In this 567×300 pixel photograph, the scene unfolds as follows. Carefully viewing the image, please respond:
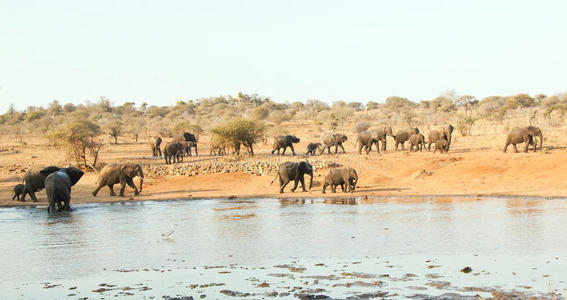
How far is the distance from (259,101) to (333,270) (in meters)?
82.8

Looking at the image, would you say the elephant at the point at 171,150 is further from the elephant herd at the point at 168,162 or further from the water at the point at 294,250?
the water at the point at 294,250

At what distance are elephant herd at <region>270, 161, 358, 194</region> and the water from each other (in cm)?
286

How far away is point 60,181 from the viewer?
1945 cm

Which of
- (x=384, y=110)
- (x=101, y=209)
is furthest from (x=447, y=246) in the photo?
(x=384, y=110)

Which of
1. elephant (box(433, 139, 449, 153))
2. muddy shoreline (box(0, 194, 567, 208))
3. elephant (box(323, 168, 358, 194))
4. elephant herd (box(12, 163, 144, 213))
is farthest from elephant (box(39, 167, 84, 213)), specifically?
elephant (box(433, 139, 449, 153))

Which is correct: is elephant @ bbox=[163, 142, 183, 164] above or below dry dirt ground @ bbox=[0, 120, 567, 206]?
above

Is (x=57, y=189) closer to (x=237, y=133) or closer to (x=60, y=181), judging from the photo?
(x=60, y=181)

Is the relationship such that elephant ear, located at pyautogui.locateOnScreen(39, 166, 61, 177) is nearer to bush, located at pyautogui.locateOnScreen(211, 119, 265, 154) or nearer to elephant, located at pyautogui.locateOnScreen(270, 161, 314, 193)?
elephant, located at pyautogui.locateOnScreen(270, 161, 314, 193)

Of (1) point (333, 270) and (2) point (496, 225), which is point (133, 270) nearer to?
(1) point (333, 270)

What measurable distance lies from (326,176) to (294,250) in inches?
427

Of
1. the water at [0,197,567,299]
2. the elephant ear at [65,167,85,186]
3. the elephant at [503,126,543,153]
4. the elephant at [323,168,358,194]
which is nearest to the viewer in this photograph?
the water at [0,197,567,299]

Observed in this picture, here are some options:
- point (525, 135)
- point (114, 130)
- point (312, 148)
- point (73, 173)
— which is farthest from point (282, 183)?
point (114, 130)

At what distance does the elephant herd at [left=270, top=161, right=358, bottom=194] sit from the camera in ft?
74.7

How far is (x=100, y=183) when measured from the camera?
24.0m
